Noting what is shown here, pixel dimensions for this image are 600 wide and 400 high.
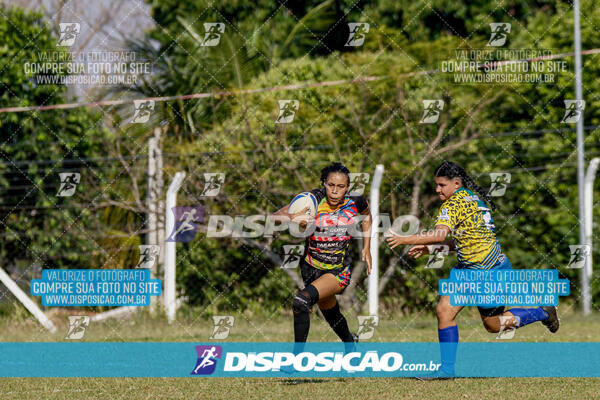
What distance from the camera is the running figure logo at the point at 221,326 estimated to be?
11589mm

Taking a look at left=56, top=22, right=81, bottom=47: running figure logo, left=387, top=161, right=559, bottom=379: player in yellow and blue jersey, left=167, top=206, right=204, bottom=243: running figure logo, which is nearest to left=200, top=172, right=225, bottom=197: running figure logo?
left=167, top=206, right=204, bottom=243: running figure logo

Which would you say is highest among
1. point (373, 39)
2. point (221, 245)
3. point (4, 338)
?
point (373, 39)

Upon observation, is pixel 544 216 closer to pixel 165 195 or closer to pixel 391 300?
pixel 391 300

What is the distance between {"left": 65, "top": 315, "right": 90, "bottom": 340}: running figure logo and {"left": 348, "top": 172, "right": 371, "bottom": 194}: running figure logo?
3.99 m

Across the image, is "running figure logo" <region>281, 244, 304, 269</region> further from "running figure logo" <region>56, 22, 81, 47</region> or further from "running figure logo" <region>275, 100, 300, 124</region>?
"running figure logo" <region>56, 22, 81, 47</region>

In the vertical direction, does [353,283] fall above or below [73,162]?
below

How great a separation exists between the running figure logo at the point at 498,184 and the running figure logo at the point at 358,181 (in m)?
1.90

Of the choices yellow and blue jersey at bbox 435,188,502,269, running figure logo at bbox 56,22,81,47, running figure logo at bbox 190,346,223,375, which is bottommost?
running figure logo at bbox 190,346,223,375

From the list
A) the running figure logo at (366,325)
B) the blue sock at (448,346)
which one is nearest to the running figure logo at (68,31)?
the running figure logo at (366,325)

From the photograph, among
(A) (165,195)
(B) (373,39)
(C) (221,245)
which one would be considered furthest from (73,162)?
(B) (373,39)

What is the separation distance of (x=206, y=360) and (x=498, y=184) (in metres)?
6.62

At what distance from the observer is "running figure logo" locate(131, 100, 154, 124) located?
12.9m

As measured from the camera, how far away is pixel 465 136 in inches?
531

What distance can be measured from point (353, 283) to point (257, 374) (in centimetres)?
570
